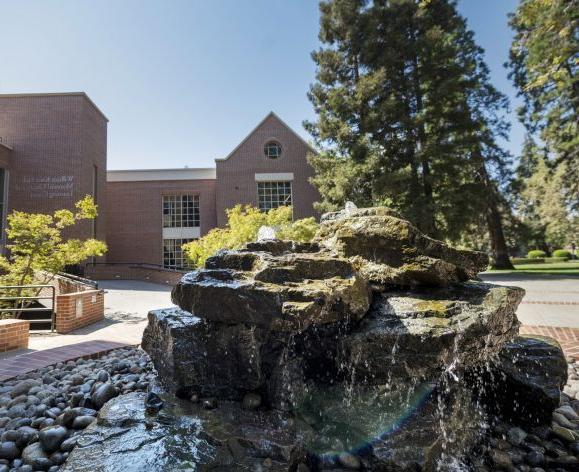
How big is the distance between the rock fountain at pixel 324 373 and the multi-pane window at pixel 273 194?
20.9m

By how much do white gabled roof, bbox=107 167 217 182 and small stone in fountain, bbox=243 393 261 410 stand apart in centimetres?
2376

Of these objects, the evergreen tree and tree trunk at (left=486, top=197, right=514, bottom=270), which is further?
tree trunk at (left=486, top=197, right=514, bottom=270)

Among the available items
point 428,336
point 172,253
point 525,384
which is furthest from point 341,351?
point 172,253

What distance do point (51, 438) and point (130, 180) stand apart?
25.4 metres

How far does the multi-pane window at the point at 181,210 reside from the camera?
25.9 metres

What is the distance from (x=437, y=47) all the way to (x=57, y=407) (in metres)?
20.6

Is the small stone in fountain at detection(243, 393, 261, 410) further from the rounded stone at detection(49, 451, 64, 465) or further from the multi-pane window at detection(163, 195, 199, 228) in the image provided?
the multi-pane window at detection(163, 195, 199, 228)

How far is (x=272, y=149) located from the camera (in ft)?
81.7

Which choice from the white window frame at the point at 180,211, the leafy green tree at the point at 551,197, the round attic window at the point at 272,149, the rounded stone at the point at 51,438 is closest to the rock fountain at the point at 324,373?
the rounded stone at the point at 51,438

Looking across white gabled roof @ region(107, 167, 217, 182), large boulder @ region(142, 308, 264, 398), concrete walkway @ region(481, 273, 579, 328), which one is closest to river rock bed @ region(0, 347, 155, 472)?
large boulder @ region(142, 308, 264, 398)

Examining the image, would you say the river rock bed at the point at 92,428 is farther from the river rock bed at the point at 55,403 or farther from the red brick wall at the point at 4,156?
the red brick wall at the point at 4,156

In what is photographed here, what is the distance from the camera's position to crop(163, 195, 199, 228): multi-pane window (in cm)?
2588

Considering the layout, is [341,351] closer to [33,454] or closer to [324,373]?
[324,373]

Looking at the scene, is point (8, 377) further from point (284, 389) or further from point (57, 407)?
point (284, 389)
